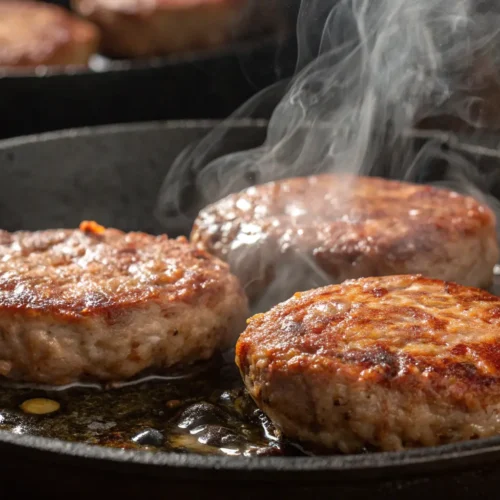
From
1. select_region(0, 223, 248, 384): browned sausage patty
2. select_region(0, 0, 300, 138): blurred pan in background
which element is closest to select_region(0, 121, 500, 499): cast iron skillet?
select_region(0, 223, 248, 384): browned sausage patty

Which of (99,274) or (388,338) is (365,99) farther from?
(388,338)

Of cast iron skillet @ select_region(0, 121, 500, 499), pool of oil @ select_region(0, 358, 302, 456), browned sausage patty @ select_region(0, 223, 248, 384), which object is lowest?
pool of oil @ select_region(0, 358, 302, 456)

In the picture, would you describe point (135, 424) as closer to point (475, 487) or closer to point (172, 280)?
point (172, 280)

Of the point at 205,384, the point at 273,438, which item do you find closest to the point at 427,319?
the point at 273,438

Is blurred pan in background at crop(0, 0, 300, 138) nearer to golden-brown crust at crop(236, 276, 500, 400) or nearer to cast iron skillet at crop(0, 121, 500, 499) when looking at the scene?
golden-brown crust at crop(236, 276, 500, 400)

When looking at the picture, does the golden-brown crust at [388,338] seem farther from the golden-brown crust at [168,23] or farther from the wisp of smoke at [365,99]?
the golden-brown crust at [168,23]

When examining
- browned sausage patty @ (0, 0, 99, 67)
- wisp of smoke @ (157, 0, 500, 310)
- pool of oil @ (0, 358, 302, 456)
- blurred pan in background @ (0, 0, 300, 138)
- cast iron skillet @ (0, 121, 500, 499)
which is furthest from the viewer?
browned sausage patty @ (0, 0, 99, 67)

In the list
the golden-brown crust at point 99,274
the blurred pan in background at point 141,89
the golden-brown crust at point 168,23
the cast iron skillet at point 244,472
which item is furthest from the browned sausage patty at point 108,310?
the golden-brown crust at point 168,23
